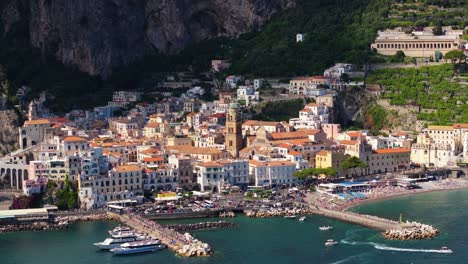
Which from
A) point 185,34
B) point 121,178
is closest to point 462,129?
point 121,178

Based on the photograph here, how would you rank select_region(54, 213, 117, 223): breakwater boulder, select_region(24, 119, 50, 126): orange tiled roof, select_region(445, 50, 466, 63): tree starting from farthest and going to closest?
select_region(445, 50, 466, 63): tree, select_region(24, 119, 50, 126): orange tiled roof, select_region(54, 213, 117, 223): breakwater boulder

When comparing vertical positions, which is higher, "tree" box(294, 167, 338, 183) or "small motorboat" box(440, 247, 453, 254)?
"tree" box(294, 167, 338, 183)

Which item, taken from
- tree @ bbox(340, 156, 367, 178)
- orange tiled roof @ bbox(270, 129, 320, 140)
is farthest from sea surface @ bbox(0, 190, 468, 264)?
orange tiled roof @ bbox(270, 129, 320, 140)

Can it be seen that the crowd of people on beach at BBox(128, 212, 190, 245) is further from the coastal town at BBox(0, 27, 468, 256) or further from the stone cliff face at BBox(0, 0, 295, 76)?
the stone cliff face at BBox(0, 0, 295, 76)

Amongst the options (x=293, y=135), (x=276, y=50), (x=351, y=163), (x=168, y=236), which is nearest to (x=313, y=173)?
(x=351, y=163)

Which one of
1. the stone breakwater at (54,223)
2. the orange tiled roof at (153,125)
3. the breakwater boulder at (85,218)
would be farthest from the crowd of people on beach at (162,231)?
the orange tiled roof at (153,125)
